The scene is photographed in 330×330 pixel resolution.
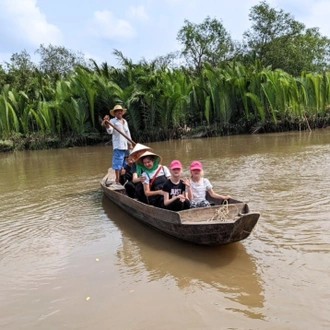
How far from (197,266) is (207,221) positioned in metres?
0.52

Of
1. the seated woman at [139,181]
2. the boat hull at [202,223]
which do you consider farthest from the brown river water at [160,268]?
the seated woman at [139,181]

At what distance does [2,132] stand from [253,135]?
1153 cm

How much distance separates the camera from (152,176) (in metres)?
5.76

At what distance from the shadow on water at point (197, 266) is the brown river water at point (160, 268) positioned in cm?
1

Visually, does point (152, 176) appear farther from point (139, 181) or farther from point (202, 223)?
point (202, 223)

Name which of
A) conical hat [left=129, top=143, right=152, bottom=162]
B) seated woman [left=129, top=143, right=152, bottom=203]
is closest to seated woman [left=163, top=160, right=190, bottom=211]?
seated woman [left=129, top=143, right=152, bottom=203]

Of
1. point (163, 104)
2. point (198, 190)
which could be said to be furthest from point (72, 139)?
point (198, 190)

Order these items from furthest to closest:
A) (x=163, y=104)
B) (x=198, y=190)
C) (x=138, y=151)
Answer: (x=163, y=104) → (x=138, y=151) → (x=198, y=190)

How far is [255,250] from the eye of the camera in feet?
14.5

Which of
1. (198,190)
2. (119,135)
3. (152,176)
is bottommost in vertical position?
(198,190)

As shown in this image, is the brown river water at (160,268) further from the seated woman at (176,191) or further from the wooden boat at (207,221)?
the seated woman at (176,191)

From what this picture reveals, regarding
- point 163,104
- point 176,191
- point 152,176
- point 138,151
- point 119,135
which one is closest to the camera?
point 176,191

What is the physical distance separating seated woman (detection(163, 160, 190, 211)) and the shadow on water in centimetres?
42

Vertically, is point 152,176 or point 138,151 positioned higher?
point 138,151
